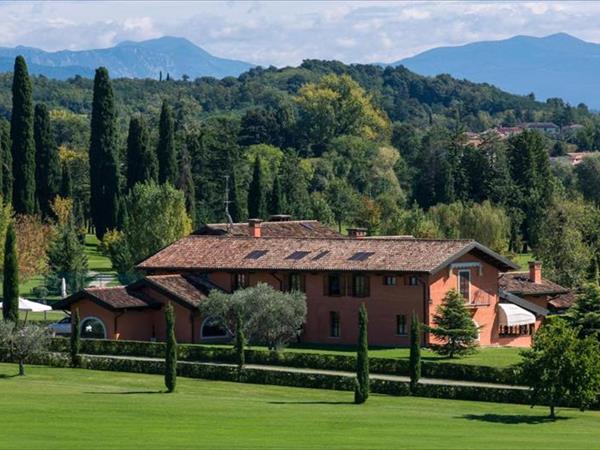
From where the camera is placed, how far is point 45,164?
4970 inches

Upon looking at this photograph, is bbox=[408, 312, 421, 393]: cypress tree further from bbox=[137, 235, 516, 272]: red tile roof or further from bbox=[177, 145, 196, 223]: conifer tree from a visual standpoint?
bbox=[177, 145, 196, 223]: conifer tree

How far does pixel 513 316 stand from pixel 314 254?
34.6 ft

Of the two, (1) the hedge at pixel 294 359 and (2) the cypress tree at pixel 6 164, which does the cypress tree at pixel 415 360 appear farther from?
(2) the cypress tree at pixel 6 164

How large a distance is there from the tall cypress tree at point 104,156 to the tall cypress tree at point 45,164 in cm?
526

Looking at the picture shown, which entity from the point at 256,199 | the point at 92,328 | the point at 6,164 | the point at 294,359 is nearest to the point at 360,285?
the point at 294,359

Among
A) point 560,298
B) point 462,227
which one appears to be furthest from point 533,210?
point 560,298

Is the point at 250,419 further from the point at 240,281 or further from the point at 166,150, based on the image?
the point at 166,150

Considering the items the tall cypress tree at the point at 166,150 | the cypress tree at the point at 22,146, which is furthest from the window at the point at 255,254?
the tall cypress tree at the point at 166,150

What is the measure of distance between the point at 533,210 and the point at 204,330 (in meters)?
63.0

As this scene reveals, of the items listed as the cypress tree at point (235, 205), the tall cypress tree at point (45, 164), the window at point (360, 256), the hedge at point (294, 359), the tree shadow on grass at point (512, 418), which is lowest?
the tree shadow on grass at point (512, 418)

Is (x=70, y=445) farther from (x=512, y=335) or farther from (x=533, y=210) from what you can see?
(x=533, y=210)

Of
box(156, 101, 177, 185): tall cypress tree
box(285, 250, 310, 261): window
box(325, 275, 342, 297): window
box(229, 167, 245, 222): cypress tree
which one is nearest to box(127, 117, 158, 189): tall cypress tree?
box(156, 101, 177, 185): tall cypress tree

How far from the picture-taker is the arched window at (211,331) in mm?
76250

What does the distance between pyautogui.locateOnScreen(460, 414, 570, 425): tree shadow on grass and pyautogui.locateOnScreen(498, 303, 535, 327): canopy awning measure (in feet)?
73.2
